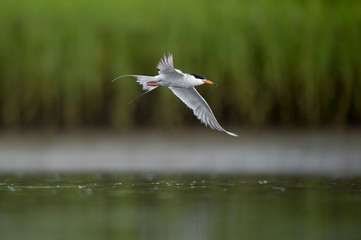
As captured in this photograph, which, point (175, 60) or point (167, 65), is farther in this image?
point (175, 60)

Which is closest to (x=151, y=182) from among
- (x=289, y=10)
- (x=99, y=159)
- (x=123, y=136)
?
(x=99, y=159)

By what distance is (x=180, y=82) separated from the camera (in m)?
6.70

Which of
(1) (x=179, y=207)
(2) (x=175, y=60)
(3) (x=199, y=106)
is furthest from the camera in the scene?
(2) (x=175, y=60)

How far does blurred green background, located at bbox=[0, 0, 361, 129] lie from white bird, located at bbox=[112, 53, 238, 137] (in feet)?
14.7

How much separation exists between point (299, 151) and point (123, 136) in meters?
2.76

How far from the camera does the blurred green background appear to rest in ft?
38.9

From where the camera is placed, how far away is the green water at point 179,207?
4.61m

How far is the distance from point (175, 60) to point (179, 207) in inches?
256

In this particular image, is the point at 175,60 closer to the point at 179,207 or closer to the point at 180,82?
the point at 180,82

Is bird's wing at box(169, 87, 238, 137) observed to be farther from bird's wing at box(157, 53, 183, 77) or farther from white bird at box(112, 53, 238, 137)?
bird's wing at box(157, 53, 183, 77)

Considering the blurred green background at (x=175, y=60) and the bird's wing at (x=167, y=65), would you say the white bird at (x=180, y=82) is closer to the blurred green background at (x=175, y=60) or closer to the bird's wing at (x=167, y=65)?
the bird's wing at (x=167, y=65)

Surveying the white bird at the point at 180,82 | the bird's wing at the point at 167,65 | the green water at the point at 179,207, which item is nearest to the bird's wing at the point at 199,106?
the white bird at the point at 180,82

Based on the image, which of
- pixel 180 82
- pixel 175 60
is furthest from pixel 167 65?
pixel 175 60

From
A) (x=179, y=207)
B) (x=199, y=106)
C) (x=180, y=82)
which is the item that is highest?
(x=180, y=82)
